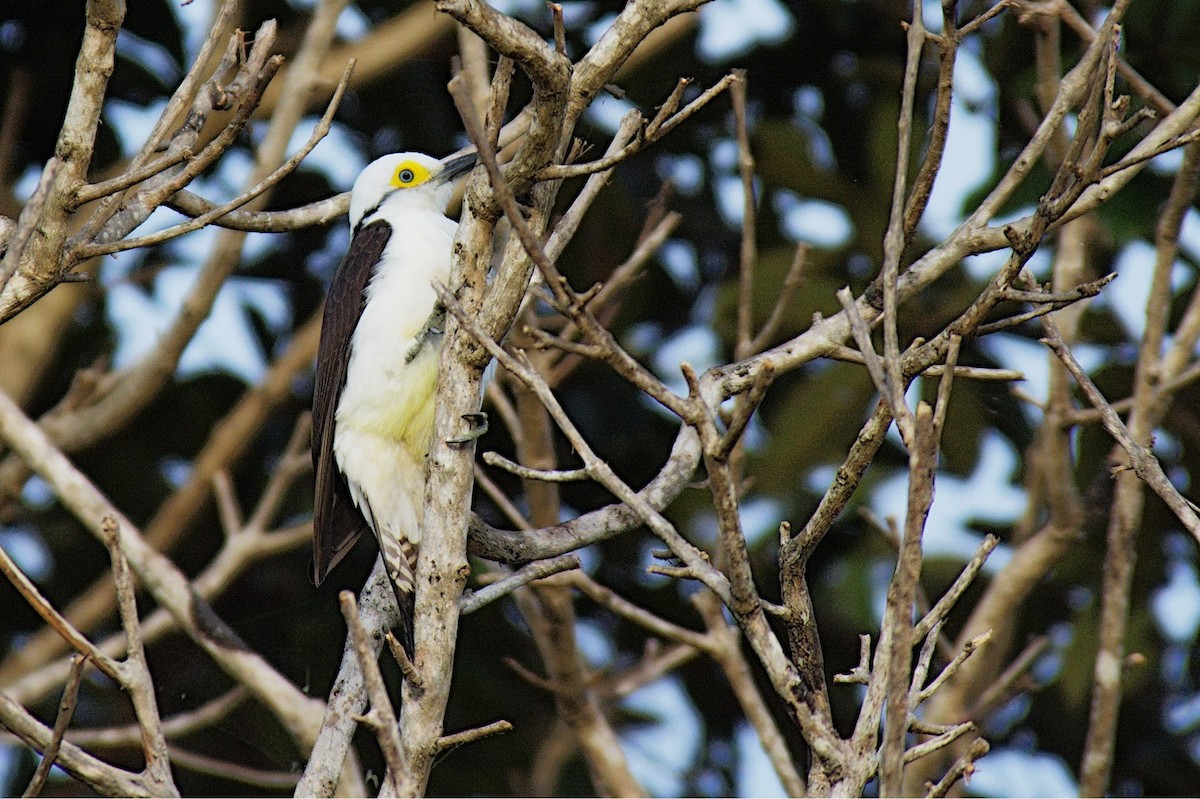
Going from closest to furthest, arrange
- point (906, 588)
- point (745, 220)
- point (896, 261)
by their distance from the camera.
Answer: point (906, 588) → point (896, 261) → point (745, 220)

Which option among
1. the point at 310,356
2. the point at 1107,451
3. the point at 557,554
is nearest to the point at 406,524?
the point at 557,554

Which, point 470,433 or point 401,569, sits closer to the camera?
point 470,433

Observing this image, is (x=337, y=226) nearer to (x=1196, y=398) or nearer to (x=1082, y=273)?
(x=1082, y=273)

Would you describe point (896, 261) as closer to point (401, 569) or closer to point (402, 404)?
point (401, 569)

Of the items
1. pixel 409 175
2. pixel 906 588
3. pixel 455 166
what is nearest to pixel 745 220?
pixel 455 166

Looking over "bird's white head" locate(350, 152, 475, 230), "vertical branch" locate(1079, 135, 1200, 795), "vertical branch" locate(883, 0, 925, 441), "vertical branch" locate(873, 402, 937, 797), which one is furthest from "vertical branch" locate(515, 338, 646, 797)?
"vertical branch" locate(873, 402, 937, 797)

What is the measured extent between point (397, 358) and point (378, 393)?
133mm

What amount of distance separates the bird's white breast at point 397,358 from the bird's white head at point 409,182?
0.48 metres

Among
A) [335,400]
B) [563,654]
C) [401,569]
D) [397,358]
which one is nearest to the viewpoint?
[401,569]

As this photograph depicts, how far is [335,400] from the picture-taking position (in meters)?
4.41

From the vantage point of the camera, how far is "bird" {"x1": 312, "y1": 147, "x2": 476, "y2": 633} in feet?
13.9

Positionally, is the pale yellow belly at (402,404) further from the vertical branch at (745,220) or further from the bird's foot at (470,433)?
the bird's foot at (470,433)

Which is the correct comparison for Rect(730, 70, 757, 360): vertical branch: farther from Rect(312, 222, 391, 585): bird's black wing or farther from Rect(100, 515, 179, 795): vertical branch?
Rect(100, 515, 179, 795): vertical branch

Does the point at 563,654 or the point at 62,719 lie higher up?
the point at 563,654
